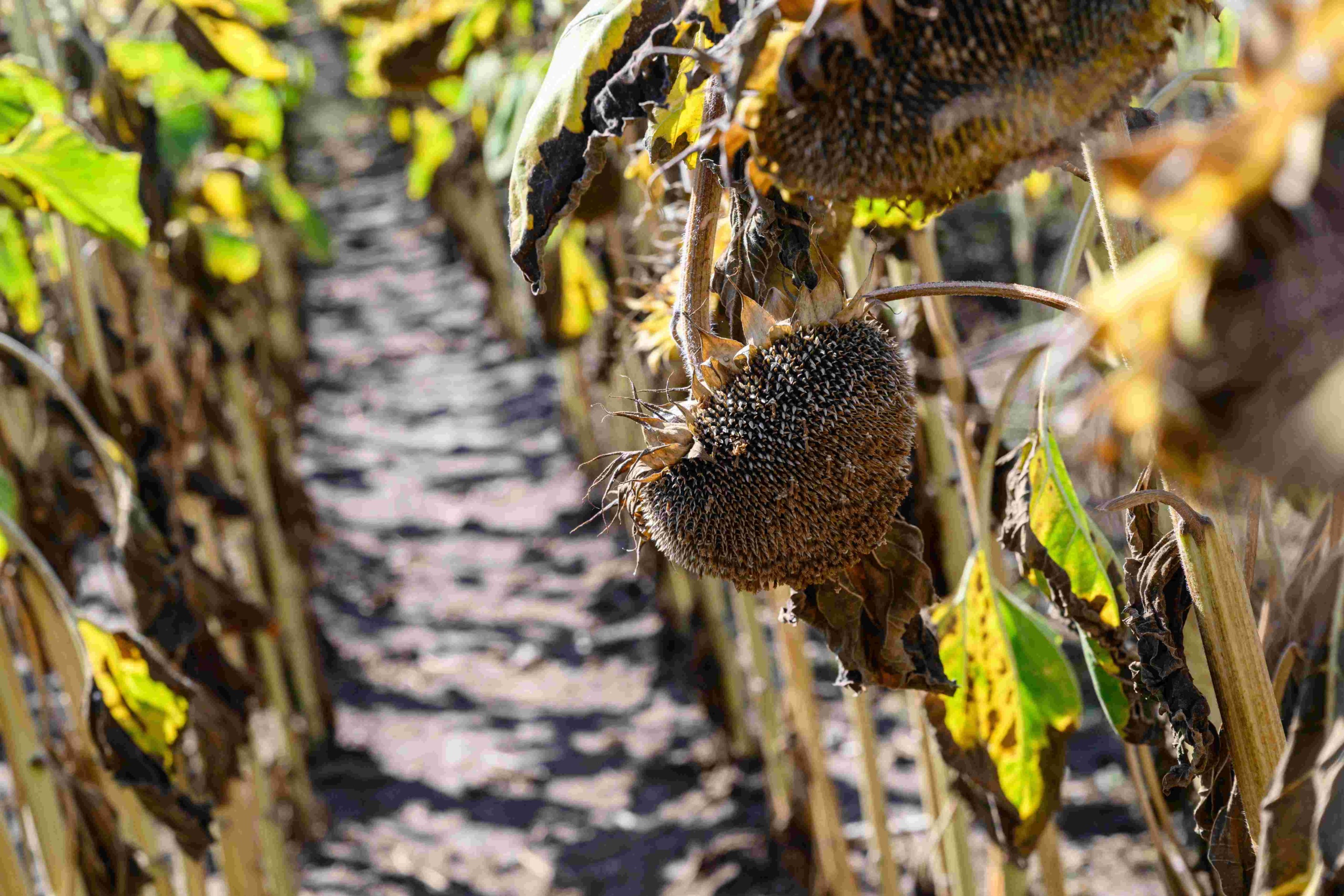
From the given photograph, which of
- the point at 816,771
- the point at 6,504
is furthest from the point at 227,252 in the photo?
the point at 816,771

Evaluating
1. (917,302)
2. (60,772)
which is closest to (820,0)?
(917,302)

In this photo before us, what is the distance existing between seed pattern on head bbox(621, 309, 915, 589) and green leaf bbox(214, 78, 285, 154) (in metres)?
2.60

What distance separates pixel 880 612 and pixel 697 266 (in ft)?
0.91

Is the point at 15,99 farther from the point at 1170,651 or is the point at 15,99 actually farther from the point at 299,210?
the point at 299,210

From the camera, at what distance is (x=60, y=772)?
4.81 ft

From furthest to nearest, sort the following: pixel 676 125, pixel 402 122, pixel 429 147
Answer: pixel 402 122 < pixel 429 147 < pixel 676 125

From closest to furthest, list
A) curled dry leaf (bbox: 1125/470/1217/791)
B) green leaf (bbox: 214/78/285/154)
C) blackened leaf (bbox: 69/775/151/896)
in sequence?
curled dry leaf (bbox: 1125/470/1217/791) < blackened leaf (bbox: 69/775/151/896) < green leaf (bbox: 214/78/285/154)

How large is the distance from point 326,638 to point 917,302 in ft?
9.51

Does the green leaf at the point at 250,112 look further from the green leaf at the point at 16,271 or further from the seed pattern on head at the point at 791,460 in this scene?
the seed pattern on head at the point at 791,460

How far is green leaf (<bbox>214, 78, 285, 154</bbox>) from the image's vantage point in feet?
9.71

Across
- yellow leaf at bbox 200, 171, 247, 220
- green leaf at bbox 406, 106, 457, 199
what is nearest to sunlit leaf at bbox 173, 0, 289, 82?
yellow leaf at bbox 200, 171, 247, 220

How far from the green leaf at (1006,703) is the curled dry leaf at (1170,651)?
0.80ft

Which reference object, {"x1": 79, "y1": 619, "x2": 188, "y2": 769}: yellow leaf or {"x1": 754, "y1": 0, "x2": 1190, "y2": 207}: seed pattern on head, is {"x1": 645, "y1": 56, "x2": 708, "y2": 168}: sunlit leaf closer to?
{"x1": 754, "y1": 0, "x2": 1190, "y2": 207}: seed pattern on head

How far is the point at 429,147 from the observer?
4.00m
